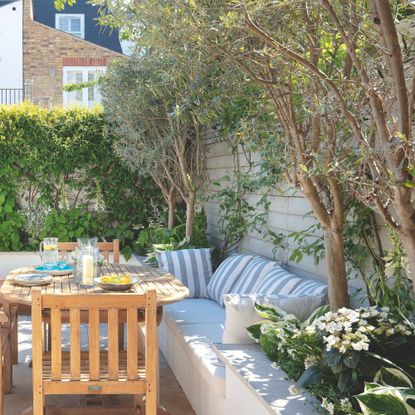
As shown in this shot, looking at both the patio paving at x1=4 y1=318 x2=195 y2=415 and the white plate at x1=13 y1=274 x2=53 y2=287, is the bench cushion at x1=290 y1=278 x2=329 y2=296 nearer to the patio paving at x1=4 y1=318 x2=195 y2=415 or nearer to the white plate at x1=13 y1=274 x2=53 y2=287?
the patio paving at x1=4 y1=318 x2=195 y2=415

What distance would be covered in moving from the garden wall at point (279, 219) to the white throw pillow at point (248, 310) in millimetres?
525

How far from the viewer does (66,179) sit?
27.1ft

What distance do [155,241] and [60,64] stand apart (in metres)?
8.49

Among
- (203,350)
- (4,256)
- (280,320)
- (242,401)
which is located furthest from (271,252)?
(4,256)

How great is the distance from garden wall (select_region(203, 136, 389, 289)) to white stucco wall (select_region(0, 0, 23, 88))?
8.93 meters

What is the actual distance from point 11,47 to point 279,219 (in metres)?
11.3

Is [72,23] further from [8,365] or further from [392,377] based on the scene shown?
[392,377]

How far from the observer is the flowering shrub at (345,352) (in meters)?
2.70

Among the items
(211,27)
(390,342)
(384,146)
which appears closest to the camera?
(384,146)

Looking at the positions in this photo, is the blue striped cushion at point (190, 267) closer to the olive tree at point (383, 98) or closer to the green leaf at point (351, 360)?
the olive tree at point (383, 98)

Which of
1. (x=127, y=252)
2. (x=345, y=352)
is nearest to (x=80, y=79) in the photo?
(x=127, y=252)

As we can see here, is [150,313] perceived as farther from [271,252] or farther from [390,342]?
[271,252]

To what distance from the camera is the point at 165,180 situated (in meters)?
8.04

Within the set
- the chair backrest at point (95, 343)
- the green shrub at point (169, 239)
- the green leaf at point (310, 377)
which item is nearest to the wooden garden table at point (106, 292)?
the chair backrest at point (95, 343)
